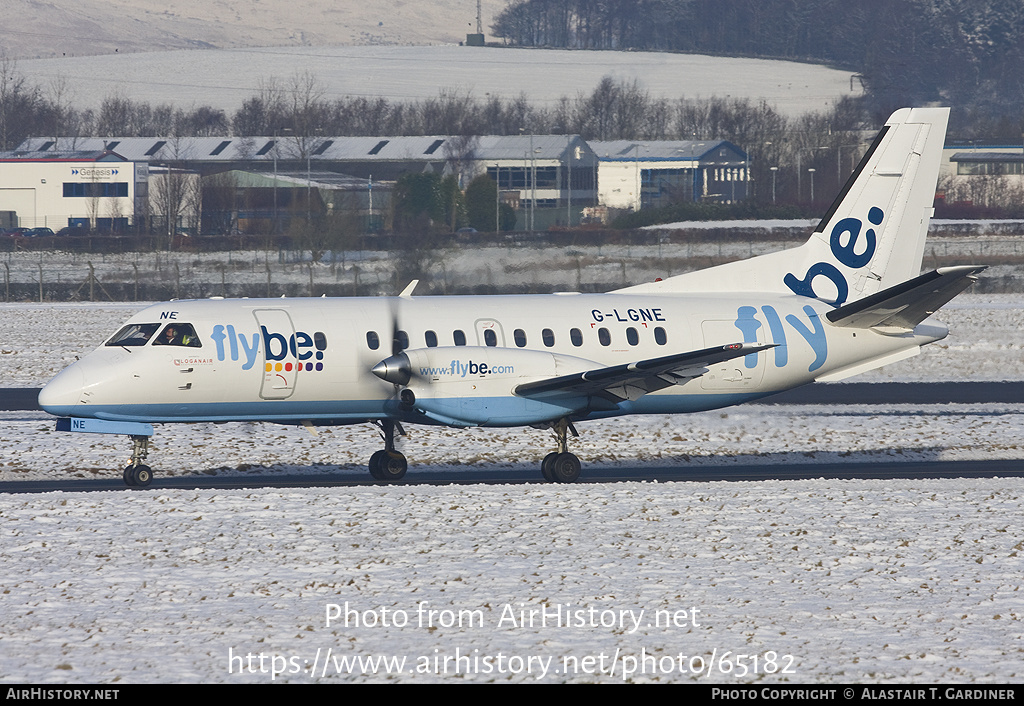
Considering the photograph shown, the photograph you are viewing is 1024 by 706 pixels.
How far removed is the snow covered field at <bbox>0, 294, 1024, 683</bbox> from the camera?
10.6 m

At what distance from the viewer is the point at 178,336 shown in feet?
65.8

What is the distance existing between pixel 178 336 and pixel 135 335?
2.37ft

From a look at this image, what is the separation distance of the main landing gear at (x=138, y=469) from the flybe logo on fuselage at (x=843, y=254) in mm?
12603

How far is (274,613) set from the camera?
12.0 metres

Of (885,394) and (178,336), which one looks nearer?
(178,336)

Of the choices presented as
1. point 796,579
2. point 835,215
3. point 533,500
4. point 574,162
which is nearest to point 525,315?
point 533,500

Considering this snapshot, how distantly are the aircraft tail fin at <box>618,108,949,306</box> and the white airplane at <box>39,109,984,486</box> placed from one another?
3cm

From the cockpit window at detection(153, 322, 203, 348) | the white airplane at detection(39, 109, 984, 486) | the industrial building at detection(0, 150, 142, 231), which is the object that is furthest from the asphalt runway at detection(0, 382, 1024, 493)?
the industrial building at detection(0, 150, 142, 231)

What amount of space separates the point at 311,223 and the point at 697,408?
33487mm

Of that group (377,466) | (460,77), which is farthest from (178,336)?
(460,77)

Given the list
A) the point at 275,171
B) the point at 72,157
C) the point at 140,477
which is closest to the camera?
the point at 140,477

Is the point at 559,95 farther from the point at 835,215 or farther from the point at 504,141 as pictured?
the point at 835,215

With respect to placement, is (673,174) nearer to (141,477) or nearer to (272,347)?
(272,347)

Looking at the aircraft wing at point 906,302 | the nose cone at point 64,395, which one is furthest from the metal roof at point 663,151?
the nose cone at point 64,395
